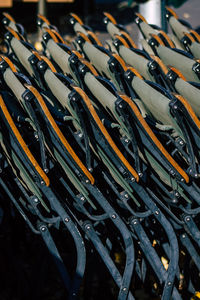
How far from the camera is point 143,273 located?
9.14ft

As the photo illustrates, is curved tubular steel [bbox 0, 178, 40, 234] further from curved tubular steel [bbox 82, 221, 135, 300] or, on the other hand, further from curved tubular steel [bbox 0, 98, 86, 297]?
curved tubular steel [bbox 82, 221, 135, 300]

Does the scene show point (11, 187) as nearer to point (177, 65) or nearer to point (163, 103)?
point (163, 103)

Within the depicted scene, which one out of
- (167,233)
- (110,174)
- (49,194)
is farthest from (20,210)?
(167,233)

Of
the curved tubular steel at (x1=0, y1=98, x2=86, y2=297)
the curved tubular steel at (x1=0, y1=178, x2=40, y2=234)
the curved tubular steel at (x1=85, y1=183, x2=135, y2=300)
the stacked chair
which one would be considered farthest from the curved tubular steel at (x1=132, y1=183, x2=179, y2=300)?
the curved tubular steel at (x1=0, y1=178, x2=40, y2=234)

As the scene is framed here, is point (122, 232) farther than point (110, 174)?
No

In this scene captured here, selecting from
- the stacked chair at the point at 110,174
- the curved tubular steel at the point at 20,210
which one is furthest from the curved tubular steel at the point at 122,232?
the curved tubular steel at the point at 20,210

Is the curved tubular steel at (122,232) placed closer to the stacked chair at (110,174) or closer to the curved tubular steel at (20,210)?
the stacked chair at (110,174)

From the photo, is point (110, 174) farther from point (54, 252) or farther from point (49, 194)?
point (54, 252)

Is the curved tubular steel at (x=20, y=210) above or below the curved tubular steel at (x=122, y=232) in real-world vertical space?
above

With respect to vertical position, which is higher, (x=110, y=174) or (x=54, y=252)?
(x=110, y=174)

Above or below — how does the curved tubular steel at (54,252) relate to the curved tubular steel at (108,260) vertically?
above

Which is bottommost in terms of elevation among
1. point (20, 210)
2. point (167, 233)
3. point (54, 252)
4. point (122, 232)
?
point (167, 233)

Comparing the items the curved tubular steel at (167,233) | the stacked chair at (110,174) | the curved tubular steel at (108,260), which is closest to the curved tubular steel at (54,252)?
the stacked chair at (110,174)

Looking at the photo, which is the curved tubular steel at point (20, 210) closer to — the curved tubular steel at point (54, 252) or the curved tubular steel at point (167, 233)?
the curved tubular steel at point (54, 252)
